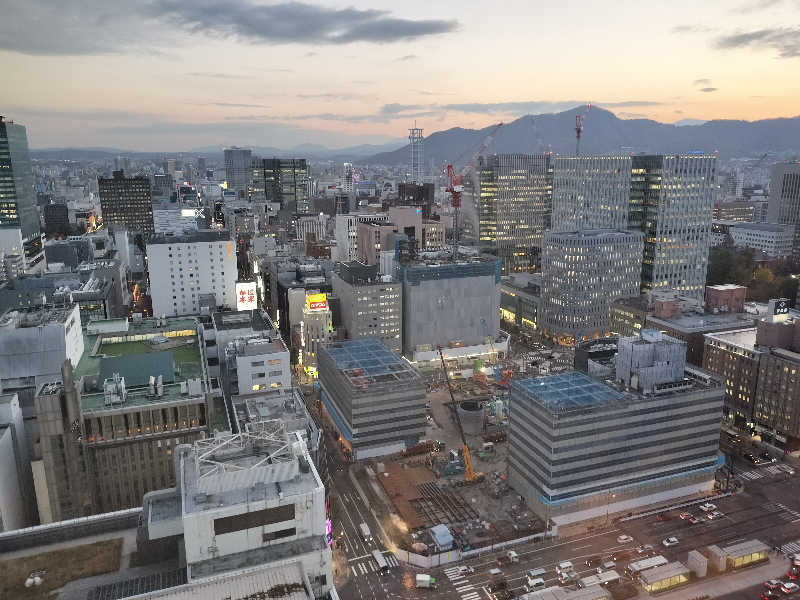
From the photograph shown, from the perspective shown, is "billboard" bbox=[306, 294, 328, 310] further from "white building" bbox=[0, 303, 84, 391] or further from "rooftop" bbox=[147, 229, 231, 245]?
"white building" bbox=[0, 303, 84, 391]

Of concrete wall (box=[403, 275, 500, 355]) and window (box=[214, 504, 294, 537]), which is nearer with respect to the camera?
window (box=[214, 504, 294, 537])

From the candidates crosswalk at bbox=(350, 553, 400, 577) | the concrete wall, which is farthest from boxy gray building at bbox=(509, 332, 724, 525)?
the concrete wall

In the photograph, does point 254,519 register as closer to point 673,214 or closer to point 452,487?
point 452,487

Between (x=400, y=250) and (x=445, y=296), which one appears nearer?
(x=445, y=296)

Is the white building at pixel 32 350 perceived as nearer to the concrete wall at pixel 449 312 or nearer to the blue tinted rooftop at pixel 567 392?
the blue tinted rooftop at pixel 567 392

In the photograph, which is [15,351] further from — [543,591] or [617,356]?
[617,356]

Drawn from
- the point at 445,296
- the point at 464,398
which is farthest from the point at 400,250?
the point at 464,398
